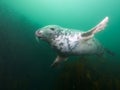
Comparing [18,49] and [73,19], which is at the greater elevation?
[73,19]

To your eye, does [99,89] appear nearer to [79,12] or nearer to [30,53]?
[30,53]

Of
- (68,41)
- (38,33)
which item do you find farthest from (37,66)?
(38,33)

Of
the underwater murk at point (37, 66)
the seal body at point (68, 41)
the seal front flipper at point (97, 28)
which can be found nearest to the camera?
the seal front flipper at point (97, 28)

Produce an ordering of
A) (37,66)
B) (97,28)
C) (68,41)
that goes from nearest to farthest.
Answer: (97,28) < (68,41) < (37,66)

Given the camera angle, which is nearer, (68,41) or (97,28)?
(97,28)

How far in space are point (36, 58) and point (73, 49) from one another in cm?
318

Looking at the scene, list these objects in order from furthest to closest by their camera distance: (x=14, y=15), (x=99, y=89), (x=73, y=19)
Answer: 1. (x=73, y=19)
2. (x=14, y=15)
3. (x=99, y=89)

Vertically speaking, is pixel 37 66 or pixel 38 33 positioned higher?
pixel 37 66

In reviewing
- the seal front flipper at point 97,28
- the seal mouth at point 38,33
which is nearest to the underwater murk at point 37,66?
the seal front flipper at point 97,28

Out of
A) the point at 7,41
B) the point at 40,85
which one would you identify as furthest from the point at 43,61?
the point at 7,41

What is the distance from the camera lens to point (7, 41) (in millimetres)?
8188

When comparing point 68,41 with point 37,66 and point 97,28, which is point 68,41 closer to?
point 97,28

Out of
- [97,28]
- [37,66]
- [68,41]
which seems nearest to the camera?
[97,28]

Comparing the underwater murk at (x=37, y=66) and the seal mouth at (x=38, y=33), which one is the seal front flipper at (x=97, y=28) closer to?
the underwater murk at (x=37, y=66)
